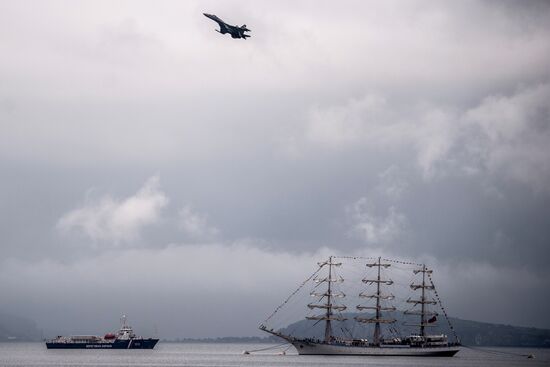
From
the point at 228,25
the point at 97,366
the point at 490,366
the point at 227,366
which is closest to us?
the point at 228,25

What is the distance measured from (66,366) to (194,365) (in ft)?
86.6

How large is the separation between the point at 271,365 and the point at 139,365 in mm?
25187

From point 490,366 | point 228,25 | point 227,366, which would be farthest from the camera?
point 490,366

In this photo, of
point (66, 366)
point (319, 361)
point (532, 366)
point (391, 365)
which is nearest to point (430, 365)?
point (391, 365)

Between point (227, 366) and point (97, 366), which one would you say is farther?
point (227, 366)

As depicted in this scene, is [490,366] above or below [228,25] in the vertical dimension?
below

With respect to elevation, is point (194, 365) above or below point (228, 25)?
below

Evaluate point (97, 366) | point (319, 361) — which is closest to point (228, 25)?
point (97, 366)

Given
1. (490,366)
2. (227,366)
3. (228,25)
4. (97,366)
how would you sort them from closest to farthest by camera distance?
(228,25) < (97,366) < (227,366) < (490,366)

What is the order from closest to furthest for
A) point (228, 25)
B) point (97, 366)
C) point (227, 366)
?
1. point (228, 25)
2. point (97, 366)
3. point (227, 366)

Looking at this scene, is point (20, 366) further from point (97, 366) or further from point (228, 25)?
point (228, 25)

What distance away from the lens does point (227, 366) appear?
17475 cm

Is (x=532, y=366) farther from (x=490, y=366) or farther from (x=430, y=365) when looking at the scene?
(x=430, y=365)

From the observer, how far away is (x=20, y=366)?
542 feet
